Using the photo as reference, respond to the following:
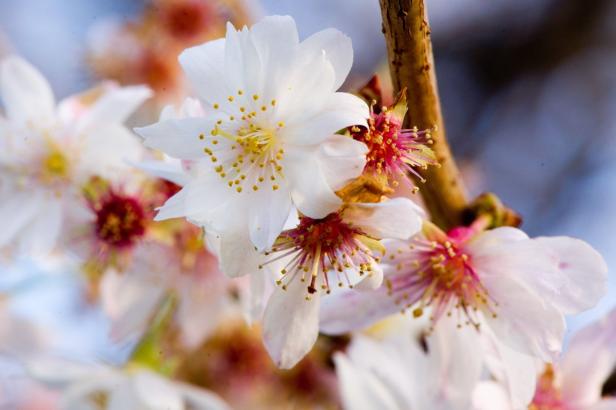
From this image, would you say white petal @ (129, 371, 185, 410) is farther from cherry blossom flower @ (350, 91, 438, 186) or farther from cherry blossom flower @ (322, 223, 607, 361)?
cherry blossom flower @ (350, 91, 438, 186)

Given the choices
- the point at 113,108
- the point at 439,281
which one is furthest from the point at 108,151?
the point at 439,281

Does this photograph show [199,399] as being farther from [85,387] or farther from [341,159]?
[341,159]

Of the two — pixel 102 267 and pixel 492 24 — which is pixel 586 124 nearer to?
pixel 492 24

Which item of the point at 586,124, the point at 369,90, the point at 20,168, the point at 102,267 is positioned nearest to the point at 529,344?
the point at 369,90

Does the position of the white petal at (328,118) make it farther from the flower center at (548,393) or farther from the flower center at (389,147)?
the flower center at (548,393)

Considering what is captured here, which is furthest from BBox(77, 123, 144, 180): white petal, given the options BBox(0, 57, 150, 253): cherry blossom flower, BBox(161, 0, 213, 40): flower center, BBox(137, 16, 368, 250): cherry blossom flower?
BBox(161, 0, 213, 40): flower center

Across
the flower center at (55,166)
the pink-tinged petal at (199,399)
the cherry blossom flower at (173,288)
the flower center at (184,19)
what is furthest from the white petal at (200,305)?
the flower center at (184,19)
